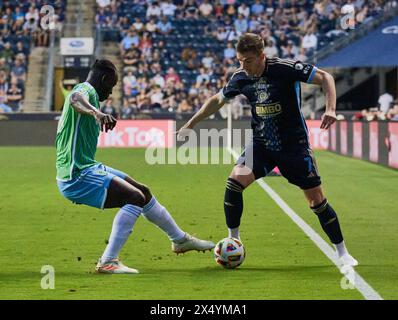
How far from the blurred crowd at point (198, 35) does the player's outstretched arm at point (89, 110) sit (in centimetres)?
3135

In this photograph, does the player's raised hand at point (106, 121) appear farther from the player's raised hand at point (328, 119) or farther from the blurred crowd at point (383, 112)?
the blurred crowd at point (383, 112)

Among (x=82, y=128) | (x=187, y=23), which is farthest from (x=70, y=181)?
(x=187, y=23)

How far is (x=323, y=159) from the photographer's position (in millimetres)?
31594

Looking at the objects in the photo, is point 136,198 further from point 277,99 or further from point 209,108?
point 277,99

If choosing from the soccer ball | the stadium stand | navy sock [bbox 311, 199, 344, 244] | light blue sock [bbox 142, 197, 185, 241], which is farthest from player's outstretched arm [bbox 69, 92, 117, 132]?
the stadium stand

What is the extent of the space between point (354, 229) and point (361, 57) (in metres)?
25.5

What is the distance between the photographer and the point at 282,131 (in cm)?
1047

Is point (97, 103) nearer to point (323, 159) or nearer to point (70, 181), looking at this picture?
point (70, 181)

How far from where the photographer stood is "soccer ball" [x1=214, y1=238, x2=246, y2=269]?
10.4 m

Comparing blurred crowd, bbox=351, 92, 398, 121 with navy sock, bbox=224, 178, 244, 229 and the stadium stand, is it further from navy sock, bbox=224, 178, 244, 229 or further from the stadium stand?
navy sock, bbox=224, 178, 244, 229

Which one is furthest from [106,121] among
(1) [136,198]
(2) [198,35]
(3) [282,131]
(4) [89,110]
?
(2) [198,35]

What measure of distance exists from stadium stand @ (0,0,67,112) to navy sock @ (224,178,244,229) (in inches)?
1255

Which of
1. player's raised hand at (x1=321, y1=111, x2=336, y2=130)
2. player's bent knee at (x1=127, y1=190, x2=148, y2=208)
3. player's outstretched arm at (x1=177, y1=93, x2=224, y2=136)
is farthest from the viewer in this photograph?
player's outstretched arm at (x1=177, y1=93, x2=224, y2=136)

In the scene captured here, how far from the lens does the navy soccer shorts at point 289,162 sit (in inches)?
408
